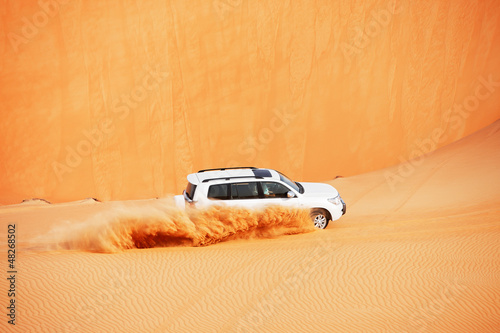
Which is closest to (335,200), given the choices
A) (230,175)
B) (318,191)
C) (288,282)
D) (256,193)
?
(318,191)

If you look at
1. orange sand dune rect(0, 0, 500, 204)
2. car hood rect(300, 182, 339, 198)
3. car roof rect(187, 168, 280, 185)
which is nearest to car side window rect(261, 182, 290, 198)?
car roof rect(187, 168, 280, 185)

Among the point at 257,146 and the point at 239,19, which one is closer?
the point at 257,146

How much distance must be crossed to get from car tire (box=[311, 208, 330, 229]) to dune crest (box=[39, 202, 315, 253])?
691mm

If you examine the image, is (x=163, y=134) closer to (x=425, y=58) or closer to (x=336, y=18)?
(x=336, y=18)

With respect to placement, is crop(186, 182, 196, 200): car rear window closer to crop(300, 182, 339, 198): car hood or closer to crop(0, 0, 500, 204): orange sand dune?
crop(300, 182, 339, 198): car hood

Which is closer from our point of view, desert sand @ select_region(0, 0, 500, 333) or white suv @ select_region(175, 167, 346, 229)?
white suv @ select_region(175, 167, 346, 229)

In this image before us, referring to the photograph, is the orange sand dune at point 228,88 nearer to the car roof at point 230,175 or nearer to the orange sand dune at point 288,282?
the orange sand dune at point 288,282

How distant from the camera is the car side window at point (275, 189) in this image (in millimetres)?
9812

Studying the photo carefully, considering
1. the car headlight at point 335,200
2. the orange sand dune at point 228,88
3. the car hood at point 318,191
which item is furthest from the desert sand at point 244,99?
the car headlight at point 335,200

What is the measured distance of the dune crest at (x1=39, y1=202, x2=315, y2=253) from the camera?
909cm

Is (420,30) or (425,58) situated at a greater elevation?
(420,30)

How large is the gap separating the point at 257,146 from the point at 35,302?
13534 millimetres

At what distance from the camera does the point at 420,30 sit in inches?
783

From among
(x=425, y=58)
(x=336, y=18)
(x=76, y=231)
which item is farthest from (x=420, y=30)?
(x=76, y=231)
